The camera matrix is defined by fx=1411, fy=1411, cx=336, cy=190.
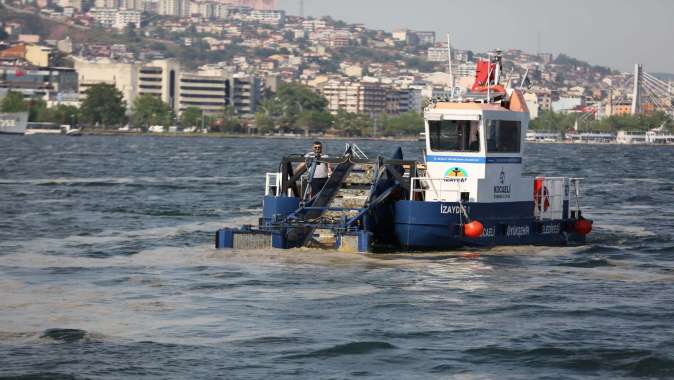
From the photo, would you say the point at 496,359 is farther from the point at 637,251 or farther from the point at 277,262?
the point at 637,251

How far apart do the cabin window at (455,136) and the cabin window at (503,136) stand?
0.37m

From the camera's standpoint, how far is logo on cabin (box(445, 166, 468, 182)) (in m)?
34.3

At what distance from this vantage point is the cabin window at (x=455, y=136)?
34.5 metres

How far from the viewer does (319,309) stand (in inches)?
997

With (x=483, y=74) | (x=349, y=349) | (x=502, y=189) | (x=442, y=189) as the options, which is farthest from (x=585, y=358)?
(x=483, y=74)

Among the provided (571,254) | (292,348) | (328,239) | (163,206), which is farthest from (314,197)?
(163,206)

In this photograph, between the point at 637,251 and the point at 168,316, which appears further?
the point at 637,251

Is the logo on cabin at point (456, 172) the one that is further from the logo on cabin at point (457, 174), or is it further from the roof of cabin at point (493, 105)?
the roof of cabin at point (493, 105)

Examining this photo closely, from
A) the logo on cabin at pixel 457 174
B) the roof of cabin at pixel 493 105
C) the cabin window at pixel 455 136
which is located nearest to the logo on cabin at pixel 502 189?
the logo on cabin at pixel 457 174

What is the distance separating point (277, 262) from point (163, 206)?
21.7 meters

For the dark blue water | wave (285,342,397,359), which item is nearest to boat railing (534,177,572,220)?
the dark blue water

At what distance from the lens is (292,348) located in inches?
856

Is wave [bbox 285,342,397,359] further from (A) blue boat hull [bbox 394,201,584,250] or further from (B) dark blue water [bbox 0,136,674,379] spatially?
(A) blue boat hull [bbox 394,201,584,250]

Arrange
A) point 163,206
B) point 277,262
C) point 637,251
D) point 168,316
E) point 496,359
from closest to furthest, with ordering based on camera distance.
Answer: point 496,359 < point 168,316 < point 277,262 < point 637,251 < point 163,206
